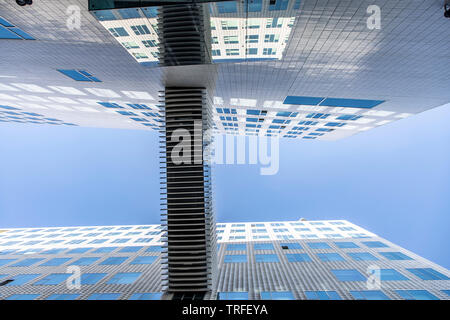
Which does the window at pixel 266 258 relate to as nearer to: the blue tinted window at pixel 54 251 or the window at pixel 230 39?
the window at pixel 230 39

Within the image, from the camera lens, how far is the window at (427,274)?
2163cm

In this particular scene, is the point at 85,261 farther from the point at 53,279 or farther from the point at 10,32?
the point at 10,32

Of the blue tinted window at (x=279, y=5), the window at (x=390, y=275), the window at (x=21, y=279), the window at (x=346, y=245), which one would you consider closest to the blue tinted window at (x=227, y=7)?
the blue tinted window at (x=279, y=5)

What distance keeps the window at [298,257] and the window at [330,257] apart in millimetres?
1374

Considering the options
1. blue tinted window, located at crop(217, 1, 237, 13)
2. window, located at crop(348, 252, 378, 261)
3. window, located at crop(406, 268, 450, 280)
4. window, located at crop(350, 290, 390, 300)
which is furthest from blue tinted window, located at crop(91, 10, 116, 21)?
window, located at crop(348, 252, 378, 261)

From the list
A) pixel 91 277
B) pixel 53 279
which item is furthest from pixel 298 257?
pixel 53 279

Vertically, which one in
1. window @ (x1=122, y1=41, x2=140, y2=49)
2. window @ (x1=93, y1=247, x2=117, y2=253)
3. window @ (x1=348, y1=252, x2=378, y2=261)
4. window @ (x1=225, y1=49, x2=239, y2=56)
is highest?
window @ (x1=122, y1=41, x2=140, y2=49)

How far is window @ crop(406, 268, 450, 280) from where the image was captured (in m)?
21.6

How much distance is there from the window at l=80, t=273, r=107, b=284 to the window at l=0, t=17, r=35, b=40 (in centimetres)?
1939

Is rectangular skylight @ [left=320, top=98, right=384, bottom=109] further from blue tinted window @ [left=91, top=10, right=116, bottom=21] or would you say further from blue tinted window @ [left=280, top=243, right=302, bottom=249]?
blue tinted window @ [left=280, top=243, right=302, bottom=249]

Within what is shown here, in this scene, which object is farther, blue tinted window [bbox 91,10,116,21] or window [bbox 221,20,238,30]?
window [bbox 221,20,238,30]

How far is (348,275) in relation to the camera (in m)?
22.4

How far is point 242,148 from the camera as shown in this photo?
4066cm
